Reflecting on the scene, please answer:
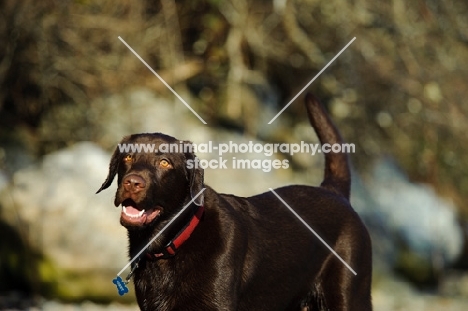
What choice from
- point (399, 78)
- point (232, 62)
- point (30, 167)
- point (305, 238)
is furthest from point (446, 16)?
point (305, 238)

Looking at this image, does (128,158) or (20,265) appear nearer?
(128,158)

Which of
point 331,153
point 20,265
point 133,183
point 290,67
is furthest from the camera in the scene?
point 290,67

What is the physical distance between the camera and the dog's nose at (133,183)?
10.8 feet

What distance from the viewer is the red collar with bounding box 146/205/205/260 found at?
3.47 metres

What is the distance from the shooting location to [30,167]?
26.1 feet

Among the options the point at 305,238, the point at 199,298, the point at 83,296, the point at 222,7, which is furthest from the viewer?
the point at 222,7

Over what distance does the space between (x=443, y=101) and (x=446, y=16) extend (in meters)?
0.92

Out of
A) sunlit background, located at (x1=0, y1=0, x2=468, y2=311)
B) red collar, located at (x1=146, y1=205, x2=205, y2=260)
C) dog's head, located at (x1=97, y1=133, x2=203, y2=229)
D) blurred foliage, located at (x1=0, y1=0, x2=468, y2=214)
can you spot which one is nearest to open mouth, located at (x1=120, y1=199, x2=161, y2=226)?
dog's head, located at (x1=97, y1=133, x2=203, y2=229)

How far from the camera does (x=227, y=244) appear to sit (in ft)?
11.5

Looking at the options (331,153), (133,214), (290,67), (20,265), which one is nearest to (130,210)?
(133,214)

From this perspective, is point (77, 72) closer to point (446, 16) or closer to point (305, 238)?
point (446, 16)

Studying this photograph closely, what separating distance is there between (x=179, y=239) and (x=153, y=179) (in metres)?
0.28

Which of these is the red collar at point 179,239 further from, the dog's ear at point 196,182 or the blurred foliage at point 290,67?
the blurred foliage at point 290,67

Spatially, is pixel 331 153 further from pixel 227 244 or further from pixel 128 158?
pixel 128 158
